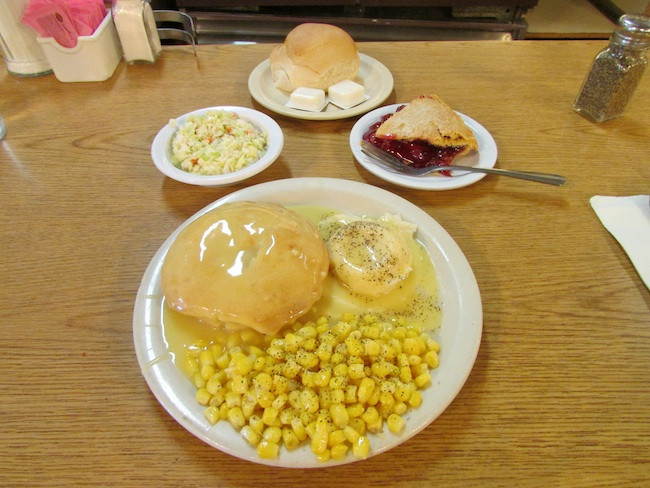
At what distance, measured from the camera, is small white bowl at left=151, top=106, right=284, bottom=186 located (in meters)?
1.48

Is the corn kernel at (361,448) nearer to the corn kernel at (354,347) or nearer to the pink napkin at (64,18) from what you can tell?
the corn kernel at (354,347)

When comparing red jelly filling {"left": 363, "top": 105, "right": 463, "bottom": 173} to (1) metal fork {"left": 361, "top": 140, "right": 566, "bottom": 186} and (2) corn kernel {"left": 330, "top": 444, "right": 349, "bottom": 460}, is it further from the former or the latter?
(2) corn kernel {"left": 330, "top": 444, "right": 349, "bottom": 460}

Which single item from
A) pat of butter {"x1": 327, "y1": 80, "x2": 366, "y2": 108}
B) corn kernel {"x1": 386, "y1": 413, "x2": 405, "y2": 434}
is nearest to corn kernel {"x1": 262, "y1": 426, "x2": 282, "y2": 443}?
corn kernel {"x1": 386, "y1": 413, "x2": 405, "y2": 434}

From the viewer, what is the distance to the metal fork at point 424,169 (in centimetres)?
152

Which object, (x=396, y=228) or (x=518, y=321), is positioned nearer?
(x=518, y=321)

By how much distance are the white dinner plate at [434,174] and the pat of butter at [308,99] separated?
0.80 ft

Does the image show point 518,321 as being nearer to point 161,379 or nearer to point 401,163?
point 401,163

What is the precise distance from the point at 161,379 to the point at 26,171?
1.18 meters

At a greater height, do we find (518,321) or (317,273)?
(317,273)

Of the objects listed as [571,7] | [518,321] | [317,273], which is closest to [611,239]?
[518,321]

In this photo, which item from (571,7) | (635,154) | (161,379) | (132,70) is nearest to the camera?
(161,379)

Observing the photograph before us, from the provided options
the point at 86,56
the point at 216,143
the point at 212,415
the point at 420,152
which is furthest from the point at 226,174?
the point at 86,56

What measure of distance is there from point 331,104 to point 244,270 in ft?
3.83

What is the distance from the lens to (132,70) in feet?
7.36
